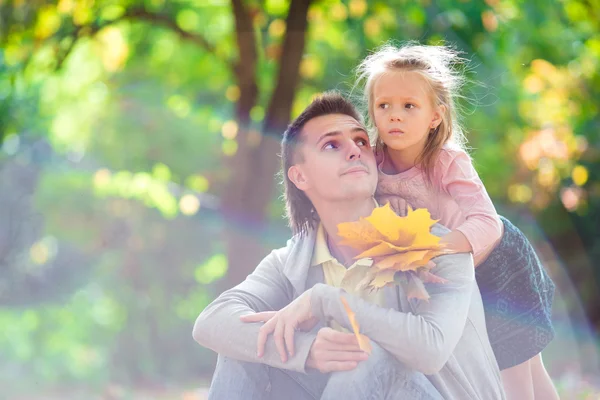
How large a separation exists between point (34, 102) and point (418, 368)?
5170 mm

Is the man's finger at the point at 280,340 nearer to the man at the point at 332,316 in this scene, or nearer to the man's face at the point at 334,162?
the man at the point at 332,316

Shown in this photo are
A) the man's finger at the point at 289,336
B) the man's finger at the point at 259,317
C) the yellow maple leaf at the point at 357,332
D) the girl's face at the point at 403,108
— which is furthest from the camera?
the girl's face at the point at 403,108

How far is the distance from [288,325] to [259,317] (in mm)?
133

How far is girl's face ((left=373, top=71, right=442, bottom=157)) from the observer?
207 cm

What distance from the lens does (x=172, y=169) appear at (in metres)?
7.14

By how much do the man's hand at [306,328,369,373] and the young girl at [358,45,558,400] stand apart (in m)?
0.42

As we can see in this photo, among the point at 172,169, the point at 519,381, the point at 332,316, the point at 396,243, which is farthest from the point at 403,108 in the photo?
the point at 172,169

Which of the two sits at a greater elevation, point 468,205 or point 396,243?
point 468,205

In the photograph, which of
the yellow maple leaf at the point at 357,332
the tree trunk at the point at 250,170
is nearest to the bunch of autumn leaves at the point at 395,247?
the yellow maple leaf at the point at 357,332

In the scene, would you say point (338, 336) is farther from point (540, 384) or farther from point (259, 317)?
point (540, 384)

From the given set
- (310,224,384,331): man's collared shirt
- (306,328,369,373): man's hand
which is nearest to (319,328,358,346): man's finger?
(306,328,369,373): man's hand

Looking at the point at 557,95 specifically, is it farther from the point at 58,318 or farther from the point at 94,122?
the point at 58,318

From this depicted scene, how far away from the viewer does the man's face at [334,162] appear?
2.01 metres

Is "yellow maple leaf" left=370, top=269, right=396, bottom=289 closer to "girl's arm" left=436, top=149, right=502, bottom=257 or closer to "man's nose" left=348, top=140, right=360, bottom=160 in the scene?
"girl's arm" left=436, top=149, right=502, bottom=257
